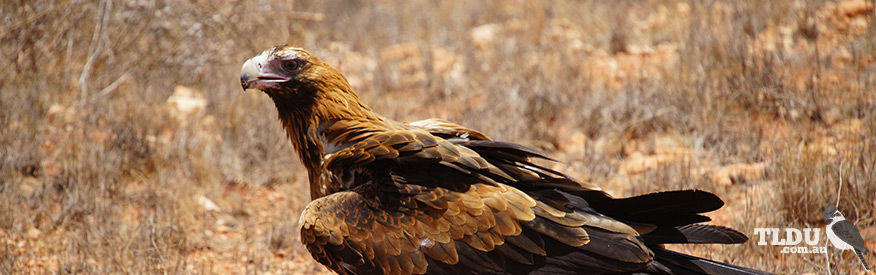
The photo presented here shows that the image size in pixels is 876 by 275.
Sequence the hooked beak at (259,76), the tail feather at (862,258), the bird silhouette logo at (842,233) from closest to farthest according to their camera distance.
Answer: the hooked beak at (259,76)
the tail feather at (862,258)
the bird silhouette logo at (842,233)

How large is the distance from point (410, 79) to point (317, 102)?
4.27 metres

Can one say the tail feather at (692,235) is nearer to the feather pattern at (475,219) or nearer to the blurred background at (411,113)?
the feather pattern at (475,219)

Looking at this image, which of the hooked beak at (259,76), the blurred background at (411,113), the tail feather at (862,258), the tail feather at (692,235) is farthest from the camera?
the blurred background at (411,113)

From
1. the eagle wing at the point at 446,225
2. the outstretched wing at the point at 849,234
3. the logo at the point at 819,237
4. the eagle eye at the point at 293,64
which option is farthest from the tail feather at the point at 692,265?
the eagle eye at the point at 293,64

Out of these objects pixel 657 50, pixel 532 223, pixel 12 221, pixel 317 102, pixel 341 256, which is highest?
pixel 657 50

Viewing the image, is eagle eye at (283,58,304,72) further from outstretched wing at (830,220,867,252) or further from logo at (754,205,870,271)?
outstretched wing at (830,220,867,252)

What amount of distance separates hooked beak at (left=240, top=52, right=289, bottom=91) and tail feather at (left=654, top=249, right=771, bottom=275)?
210 centimetres

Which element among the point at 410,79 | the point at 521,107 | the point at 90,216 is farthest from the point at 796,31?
the point at 90,216

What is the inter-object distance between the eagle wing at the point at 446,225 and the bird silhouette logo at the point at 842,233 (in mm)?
1780

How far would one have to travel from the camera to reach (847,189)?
15.0ft

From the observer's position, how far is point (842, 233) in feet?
14.2

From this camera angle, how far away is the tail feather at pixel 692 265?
315 cm

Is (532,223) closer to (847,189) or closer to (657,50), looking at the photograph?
(847,189)

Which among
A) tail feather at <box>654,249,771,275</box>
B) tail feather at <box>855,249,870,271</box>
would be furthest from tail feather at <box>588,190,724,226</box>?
tail feather at <box>855,249,870,271</box>
